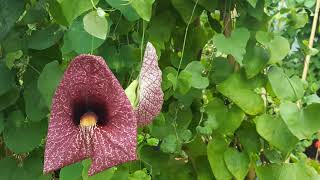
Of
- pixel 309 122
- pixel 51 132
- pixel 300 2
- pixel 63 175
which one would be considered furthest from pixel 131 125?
pixel 300 2

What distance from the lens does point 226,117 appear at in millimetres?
997

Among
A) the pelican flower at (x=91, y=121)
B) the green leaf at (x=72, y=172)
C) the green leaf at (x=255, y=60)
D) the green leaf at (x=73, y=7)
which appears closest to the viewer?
the pelican flower at (x=91, y=121)

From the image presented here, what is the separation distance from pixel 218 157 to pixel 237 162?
0.03 meters

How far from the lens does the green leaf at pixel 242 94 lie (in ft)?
3.19

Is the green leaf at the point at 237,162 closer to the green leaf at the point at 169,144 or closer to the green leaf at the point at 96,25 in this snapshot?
the green leaf at the point at 169,144

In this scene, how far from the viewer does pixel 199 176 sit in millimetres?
1065

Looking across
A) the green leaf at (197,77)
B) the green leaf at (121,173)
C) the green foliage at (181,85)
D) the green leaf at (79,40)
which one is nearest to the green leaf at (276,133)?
the green foliage at (181,85)

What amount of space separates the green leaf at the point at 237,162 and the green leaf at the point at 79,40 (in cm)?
34

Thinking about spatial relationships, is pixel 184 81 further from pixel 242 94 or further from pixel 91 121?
pixel 91 121

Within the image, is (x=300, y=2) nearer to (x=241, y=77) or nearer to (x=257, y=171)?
(x=241, y=77)

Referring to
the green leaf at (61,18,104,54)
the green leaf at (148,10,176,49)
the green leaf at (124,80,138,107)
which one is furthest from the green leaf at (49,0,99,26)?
the green leaf at (148,10,176,49)

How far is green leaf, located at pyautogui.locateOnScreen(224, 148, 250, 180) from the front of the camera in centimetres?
99

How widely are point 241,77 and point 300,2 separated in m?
0.20

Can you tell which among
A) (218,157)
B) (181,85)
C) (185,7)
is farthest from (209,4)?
(218,157)
